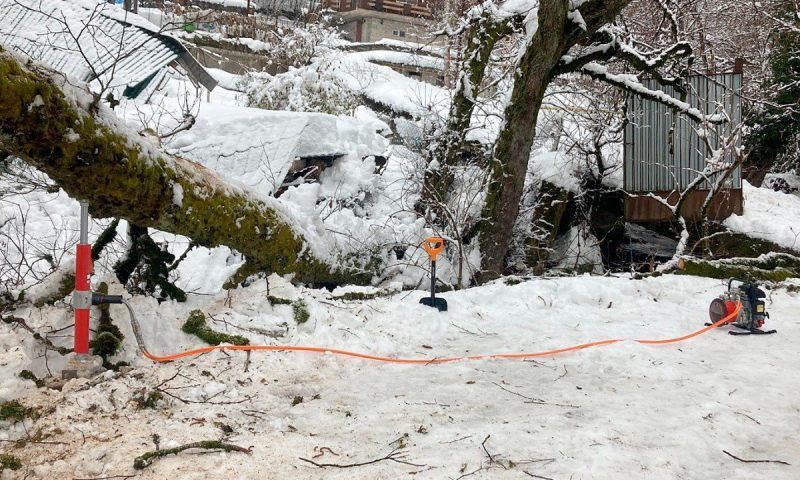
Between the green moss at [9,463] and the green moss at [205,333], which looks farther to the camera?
the green moss at [205,333]

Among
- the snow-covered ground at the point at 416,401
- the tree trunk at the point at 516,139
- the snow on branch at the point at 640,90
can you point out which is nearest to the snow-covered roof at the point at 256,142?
the tree trunk at the point at 516,139

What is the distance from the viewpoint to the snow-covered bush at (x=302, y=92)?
468 inches

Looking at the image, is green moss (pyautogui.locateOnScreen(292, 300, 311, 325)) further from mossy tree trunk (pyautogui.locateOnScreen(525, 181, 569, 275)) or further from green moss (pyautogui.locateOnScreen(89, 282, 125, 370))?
mossy tree trunk (pyautogui.locateOnScreen(525, 181, 569, 275))

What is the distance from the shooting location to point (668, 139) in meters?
9.33

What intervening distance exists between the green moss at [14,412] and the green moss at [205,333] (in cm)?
109

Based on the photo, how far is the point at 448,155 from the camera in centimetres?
863

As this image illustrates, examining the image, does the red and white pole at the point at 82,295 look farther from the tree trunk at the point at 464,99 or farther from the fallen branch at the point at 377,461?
the tree trunk at the point at 464,99

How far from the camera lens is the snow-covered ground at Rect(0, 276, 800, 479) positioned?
2.36 m

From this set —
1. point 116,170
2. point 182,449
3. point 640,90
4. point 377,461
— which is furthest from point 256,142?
point 377,461

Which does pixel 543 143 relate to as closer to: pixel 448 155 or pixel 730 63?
pixel 448 155

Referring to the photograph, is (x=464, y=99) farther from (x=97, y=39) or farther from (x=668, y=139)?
(x=97, y=39)

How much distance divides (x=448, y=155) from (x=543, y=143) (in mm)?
3411

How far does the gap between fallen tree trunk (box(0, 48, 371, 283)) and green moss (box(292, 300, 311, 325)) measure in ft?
2.06

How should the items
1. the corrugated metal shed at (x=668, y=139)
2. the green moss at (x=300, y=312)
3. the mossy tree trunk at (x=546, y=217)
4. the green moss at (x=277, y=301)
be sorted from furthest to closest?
the corrugated metal shed at (x=668, y=139) → the mossy tree trunk at (x=546, y=217) → the green moss at (x=277, y=301) → the green moss at (x=300, y=312)
